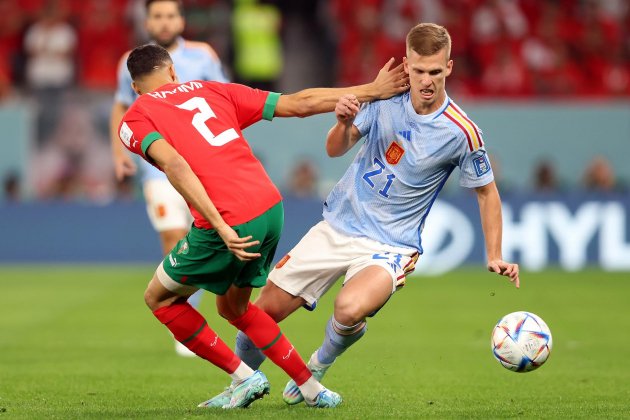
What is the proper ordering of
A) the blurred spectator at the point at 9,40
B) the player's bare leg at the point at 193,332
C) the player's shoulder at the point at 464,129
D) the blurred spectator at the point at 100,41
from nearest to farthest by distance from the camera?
1. the player's bare leg at the point at 193,332
2. the player's shoulder at the point at 464,129
3. the blurred spectator at the point at 9,40
4. the blurred spectator at the point at 100,41

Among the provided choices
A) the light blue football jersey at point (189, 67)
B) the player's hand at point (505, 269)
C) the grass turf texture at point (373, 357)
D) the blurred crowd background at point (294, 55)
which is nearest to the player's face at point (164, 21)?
the light blue football jersey at point (189, 67)

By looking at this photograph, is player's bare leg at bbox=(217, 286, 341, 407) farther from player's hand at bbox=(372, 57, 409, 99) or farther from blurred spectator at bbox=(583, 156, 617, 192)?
blurred spectator at bbox=(583, 156, 617, 192)

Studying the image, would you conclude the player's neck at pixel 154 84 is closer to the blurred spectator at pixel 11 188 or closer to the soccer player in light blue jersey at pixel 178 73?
the soccer player in light blue jersey at pixel 178 73

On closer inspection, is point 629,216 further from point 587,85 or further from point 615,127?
point 587,85

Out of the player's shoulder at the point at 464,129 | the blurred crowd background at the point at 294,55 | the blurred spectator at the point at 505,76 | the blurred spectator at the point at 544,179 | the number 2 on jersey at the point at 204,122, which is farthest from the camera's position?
the blurred spectator at the point at 505,76

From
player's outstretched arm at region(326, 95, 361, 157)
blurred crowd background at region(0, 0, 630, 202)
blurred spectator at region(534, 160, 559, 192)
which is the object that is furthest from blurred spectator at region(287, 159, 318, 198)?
player's outstretched arm at region(326, 95, 361, 157)

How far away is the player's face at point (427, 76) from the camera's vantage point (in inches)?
258

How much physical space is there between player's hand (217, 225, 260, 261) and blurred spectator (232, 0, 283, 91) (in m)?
13.0

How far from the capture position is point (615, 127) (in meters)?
18.0

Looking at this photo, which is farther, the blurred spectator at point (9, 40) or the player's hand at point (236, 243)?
the blurred spectator at point (9, 40)

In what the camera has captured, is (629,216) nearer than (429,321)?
No

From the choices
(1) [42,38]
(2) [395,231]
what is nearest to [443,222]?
(1) [42,38]

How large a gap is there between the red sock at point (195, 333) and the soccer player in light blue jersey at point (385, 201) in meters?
0.24

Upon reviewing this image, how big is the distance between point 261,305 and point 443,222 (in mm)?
9660
